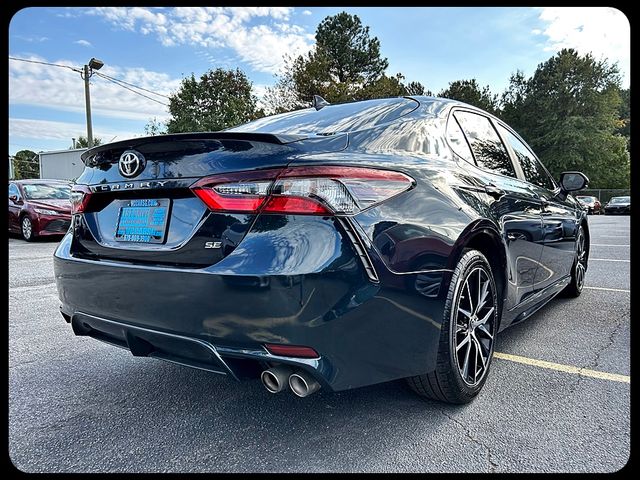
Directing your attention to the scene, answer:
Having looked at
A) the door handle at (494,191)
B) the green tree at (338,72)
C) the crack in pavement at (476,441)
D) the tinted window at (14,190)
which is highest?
the green tree at (338,72)

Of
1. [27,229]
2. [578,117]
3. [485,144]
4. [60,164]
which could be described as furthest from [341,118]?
[578,117]

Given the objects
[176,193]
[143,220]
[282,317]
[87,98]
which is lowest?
[282,317]

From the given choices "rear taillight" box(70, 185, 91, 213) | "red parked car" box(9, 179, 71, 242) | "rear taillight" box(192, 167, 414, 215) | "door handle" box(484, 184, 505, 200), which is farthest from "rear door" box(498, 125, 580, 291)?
"red parked car" box(9, 179, 71, 242)

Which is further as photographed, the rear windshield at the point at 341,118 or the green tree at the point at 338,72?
the green tree at the point at 338,72

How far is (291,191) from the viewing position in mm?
1672

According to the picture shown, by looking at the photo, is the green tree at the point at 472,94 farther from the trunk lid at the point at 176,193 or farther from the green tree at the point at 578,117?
the trunk lid at the point at 176,193

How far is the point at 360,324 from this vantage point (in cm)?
169

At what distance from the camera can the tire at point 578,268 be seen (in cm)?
443

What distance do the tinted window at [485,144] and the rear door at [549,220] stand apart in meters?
0.22

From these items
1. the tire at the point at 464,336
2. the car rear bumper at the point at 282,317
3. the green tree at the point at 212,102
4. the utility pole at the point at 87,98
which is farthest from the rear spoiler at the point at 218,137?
the green tree at the point at 212,102

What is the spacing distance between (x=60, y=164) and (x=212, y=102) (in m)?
11.6

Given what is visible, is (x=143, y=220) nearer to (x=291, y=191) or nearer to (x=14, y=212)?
(x=291, y=191)

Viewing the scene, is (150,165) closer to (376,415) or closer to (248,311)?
(248,311)
